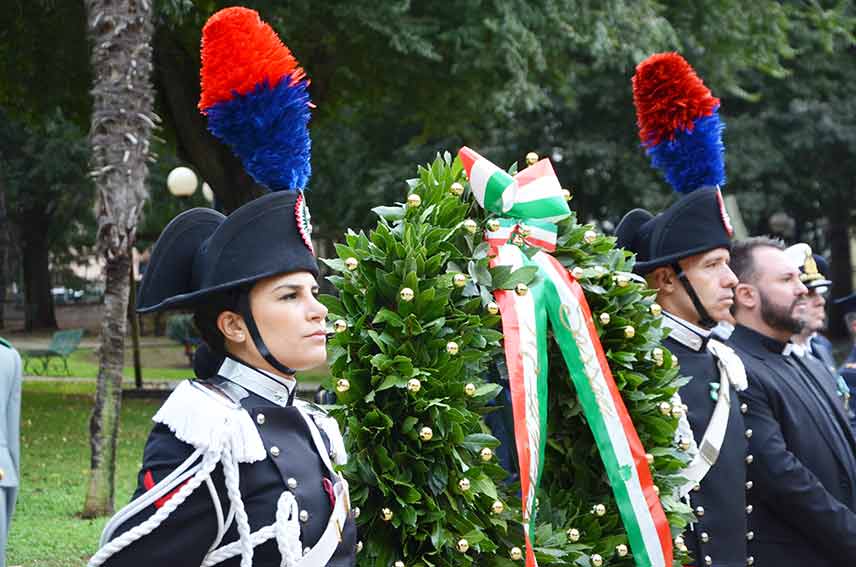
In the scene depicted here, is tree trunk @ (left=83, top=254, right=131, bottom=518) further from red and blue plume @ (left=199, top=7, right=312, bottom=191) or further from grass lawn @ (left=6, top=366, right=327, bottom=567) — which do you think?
red and blue plume @ (left=199, top=7, right=312, bottom=191)

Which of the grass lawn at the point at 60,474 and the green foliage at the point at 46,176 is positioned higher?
the green foliage at the point at 46,176

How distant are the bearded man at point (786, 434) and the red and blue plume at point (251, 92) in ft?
8.04

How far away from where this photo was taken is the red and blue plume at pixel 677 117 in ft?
14.1

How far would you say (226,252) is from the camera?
284cm

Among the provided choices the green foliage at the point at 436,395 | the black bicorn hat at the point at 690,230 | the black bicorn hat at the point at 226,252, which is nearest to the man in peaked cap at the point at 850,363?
the black bicorn hat at the point at 690,230

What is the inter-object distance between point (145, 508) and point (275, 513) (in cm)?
32

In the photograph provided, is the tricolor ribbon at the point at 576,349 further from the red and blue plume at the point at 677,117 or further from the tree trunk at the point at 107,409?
the tree trunk at the point at 107,409

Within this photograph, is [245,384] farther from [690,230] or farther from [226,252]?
[690,230]

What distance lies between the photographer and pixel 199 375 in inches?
119

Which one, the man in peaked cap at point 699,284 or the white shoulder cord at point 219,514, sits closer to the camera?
the white shoulder cord at point 219,514

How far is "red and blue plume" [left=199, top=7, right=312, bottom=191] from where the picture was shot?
2.81 metres

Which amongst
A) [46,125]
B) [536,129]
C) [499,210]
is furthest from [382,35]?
[499,210]

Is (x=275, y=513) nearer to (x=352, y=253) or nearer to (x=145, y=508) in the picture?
(x=145, y=508)

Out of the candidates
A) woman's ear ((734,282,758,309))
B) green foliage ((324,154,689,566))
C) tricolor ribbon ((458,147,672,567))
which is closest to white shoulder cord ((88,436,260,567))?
green foliage ((324,154,689,566))
